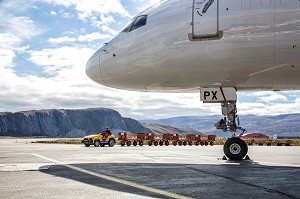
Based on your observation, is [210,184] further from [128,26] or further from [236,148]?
[128,26]

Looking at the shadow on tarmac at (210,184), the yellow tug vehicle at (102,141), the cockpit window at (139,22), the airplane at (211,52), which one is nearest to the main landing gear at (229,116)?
the airplane at (211,52)

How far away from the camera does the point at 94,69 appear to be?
13.5m

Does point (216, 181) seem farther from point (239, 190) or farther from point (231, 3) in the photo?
point (231, 3)

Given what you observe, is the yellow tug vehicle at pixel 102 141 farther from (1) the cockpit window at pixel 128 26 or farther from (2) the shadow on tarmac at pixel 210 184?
(2) the shadow on tarmac at pixel 210 184

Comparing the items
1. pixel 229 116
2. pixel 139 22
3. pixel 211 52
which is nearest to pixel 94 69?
pixel 139 22

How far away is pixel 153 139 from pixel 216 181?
113ft

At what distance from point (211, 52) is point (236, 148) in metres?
3.98

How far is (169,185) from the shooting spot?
22.5ft

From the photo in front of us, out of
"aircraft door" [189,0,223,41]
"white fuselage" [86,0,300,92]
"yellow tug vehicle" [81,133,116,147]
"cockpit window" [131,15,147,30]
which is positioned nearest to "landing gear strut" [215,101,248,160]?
"white fuselage" [86,0,300,92]

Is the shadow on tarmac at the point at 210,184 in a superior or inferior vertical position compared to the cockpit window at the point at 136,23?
inferior

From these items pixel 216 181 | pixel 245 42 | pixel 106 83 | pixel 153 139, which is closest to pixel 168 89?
pixel 106 83

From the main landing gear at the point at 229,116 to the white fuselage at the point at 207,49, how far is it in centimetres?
34

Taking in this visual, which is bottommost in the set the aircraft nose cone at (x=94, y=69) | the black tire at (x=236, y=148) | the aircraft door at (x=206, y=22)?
the black tire at (x=236, y=148)

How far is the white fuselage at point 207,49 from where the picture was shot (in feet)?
35.6
